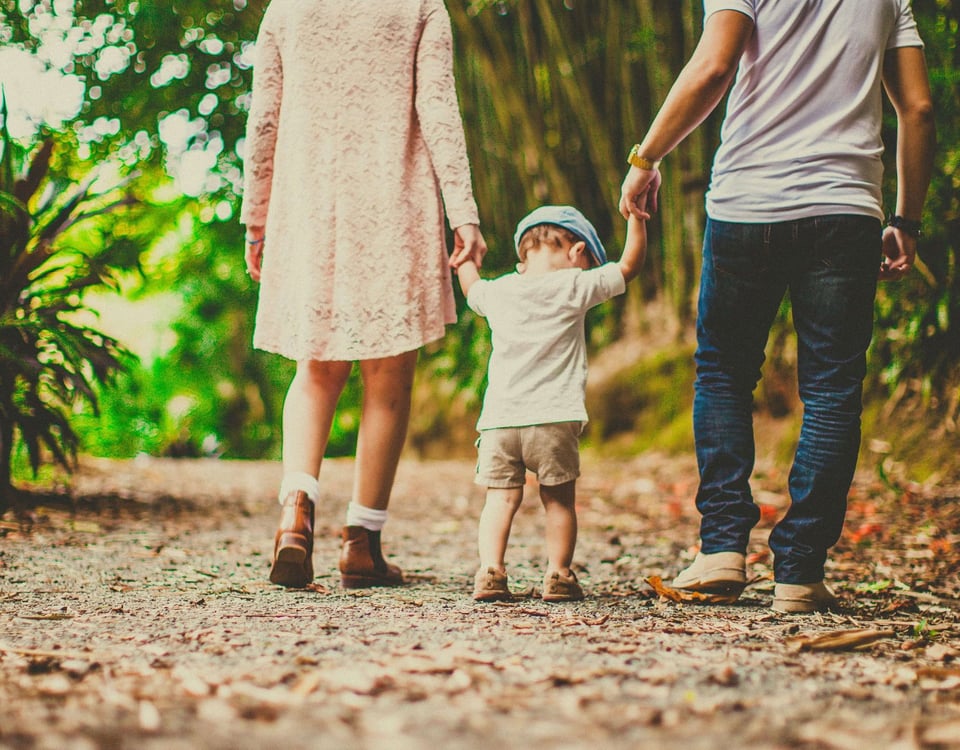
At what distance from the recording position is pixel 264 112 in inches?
110

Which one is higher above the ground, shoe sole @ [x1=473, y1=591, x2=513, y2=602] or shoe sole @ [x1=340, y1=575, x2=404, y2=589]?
shoe sole @ [x1=473, y1=591, x2=513, y2=602]

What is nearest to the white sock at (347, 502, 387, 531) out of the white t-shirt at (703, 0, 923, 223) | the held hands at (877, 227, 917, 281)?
the white t-shirt at (703, 0, 923, 223)

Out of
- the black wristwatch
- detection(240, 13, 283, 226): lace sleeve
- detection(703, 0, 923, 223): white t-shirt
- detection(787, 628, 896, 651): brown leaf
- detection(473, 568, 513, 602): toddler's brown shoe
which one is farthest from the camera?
detection(240, 13, 283, 226): lace sleeve

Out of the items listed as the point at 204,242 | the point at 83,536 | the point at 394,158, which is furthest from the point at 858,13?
the point at 204,242

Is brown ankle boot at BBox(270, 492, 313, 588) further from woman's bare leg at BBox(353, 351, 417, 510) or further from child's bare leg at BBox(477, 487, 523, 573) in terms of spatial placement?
child's bare leg at BBox(477, 487, 523, 573)

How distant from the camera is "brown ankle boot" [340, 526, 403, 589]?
2643 millimetres

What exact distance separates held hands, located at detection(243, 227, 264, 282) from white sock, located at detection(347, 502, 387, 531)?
0.74 meters

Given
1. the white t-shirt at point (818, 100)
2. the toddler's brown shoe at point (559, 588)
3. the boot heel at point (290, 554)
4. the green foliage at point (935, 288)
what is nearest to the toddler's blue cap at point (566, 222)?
the white t-shirt at point (818, 100)

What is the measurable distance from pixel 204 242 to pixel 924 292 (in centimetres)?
811

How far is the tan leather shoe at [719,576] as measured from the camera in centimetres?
243

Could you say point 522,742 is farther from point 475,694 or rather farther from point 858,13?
point 858,13

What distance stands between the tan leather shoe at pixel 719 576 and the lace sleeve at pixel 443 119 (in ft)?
3.55

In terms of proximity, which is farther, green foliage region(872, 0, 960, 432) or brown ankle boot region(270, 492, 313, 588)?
green foliage region(872, 0, 960, 432)

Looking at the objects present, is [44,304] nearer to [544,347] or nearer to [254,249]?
[254,249]
